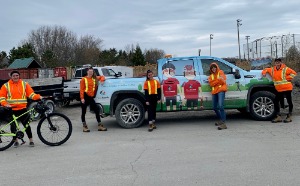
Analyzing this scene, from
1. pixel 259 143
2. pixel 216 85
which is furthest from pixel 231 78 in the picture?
pixel 259 143

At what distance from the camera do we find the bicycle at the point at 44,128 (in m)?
7.92

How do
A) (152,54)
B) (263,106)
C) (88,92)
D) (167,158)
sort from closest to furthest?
1. (167,158)
2. (88,92)
3. (263,106)
4. (152,54)

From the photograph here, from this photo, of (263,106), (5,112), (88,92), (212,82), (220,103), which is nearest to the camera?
(5,112)

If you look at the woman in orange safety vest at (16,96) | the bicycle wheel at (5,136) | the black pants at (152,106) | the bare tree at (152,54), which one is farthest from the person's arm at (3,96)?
the bare tree at (152,54)

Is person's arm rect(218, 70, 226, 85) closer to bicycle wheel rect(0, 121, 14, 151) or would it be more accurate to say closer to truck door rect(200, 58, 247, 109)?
truck door rect(200, 58, 247, 109)

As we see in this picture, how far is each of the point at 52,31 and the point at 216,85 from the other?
66270 mm

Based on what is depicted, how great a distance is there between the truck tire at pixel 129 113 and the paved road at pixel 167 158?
0.27m

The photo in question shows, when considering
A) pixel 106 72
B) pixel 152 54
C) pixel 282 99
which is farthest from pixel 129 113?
pixel 152 54

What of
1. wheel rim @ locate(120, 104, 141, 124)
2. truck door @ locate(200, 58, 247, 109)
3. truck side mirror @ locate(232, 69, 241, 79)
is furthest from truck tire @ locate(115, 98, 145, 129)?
truck side mirror @ locate(232, 69, 241, 79)

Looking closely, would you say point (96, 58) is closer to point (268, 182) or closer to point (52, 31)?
point (52, 31)

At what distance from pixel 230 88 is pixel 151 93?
2.23m

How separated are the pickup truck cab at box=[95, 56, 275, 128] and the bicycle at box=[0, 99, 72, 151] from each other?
1980 millimetres

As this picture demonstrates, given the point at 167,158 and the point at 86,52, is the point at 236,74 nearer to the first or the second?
the point at 167,158

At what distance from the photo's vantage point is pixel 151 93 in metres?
9.53
